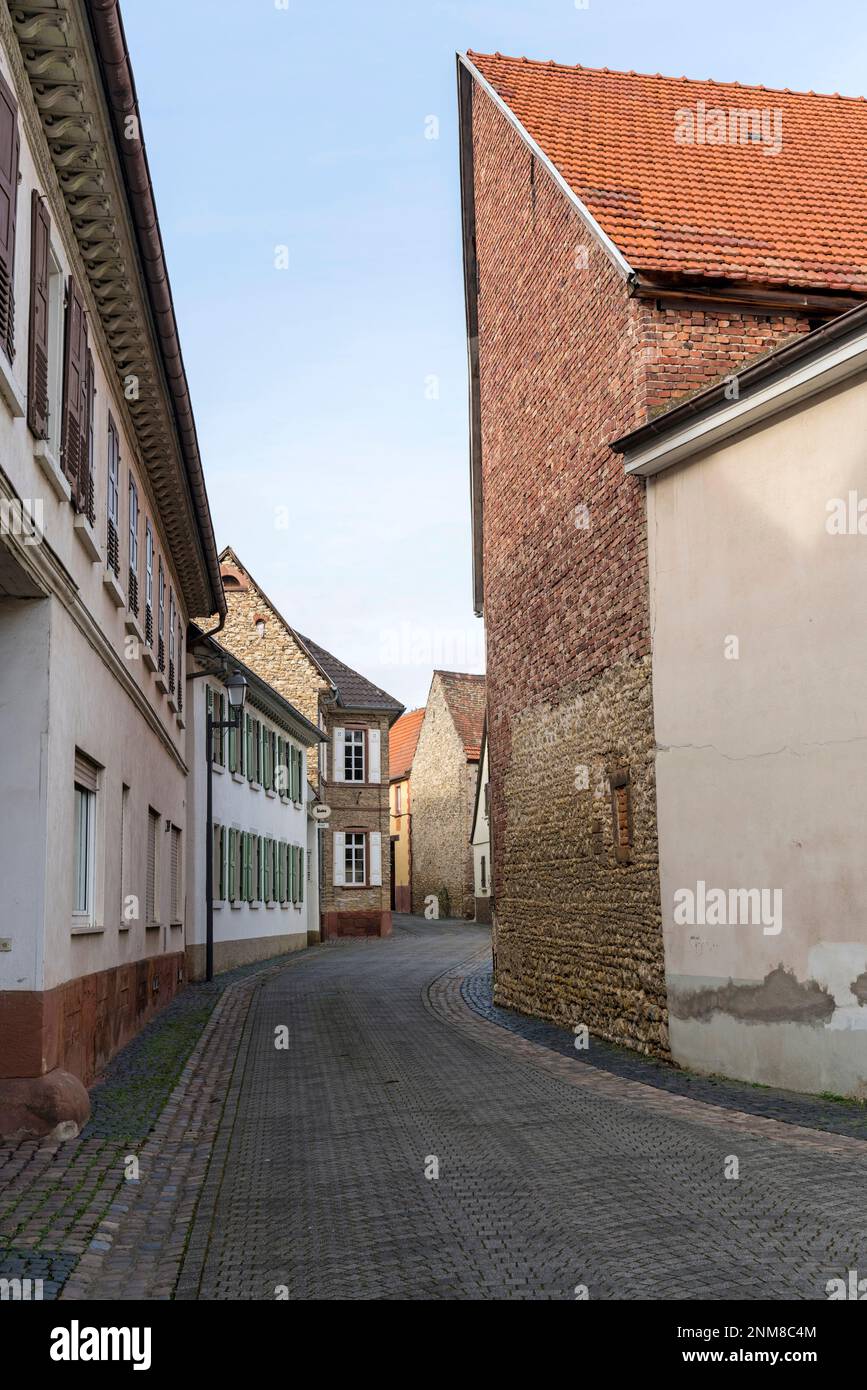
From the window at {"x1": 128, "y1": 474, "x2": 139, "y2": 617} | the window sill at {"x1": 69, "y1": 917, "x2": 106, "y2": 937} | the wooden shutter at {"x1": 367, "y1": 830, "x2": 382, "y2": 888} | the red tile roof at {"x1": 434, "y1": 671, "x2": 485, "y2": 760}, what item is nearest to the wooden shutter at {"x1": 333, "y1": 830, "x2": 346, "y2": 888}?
the wooden shutter at {"x1": 367, "y1": 830, "x2": 382, "y2": 888}

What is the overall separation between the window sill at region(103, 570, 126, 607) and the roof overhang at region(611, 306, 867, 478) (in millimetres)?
4712

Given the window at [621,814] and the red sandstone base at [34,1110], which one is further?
the window at [621,814]

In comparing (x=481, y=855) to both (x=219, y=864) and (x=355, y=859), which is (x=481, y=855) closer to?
(x=355, y=859)

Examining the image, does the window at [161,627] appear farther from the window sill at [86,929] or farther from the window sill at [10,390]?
the window sill at [10,390]

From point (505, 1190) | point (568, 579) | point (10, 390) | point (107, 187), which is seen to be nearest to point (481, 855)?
point (568, 579)

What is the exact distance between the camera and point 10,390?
816cm

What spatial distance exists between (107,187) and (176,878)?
13368mm

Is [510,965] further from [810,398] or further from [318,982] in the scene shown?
[810,398]

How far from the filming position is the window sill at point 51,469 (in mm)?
9164

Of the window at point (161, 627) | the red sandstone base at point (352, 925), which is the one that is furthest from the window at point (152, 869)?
the red sandstone base at point (352, 925)

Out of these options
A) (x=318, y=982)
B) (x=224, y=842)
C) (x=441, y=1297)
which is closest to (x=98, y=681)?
(x=441, y=1297)

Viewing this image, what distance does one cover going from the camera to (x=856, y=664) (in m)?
10.2

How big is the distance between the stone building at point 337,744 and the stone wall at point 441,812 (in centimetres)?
935

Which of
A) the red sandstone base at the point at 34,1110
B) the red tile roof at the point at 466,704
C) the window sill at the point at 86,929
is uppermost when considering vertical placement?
the red tile roof at the point at 466,704
